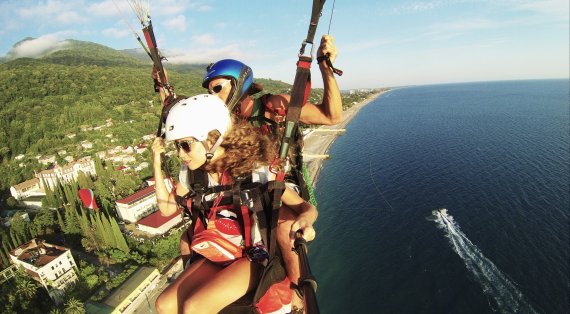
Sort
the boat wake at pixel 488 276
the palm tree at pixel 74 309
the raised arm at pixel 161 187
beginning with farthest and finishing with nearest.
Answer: the boat wake at pixel 488 276
the palm tree at pixel 74 309
the raised arm at pixel 161 187

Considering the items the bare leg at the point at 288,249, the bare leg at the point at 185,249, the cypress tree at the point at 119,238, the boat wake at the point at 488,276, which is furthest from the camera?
the cypress tree at the point at 119,238

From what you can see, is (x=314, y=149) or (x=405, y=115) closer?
(x=314, y=149)

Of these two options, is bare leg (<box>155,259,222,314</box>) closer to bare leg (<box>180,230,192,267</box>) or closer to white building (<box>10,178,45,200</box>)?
bare leg (<box>180,230,192,267</box>)

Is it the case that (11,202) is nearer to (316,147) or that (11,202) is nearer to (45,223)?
(45,223)

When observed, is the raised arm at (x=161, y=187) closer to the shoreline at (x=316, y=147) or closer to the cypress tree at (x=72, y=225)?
the cypress tree at (x=72, y=225)

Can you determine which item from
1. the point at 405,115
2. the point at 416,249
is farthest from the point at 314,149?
the point at 405,115

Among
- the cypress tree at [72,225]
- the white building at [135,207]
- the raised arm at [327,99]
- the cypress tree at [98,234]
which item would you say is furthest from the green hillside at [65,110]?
the raised arm at [327,99]

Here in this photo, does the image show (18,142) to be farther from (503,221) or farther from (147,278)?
(503,221)
